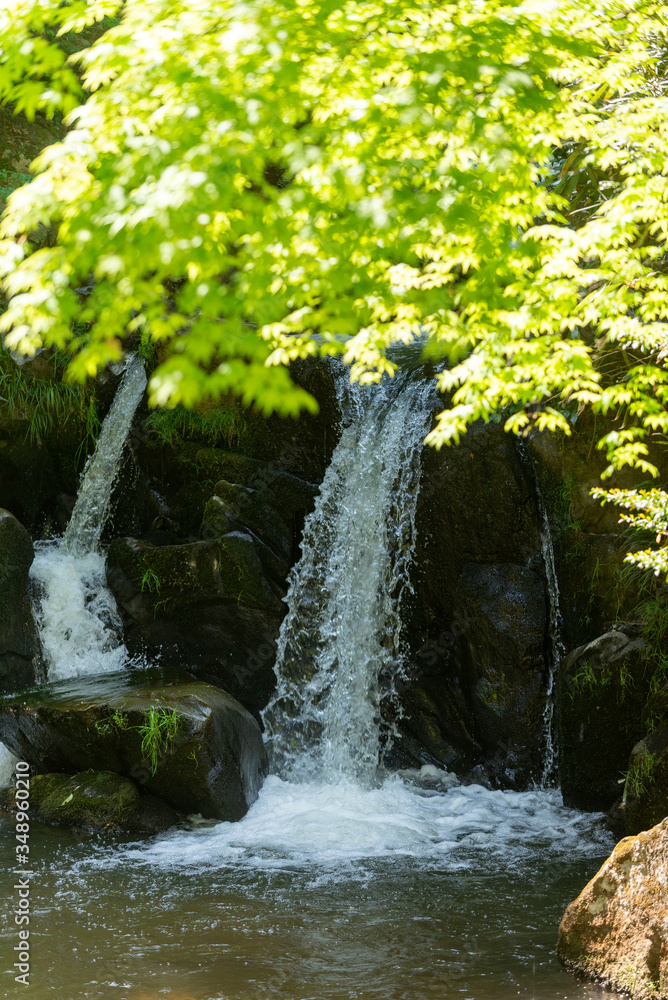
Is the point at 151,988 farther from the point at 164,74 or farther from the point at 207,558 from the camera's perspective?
the point at 207,558

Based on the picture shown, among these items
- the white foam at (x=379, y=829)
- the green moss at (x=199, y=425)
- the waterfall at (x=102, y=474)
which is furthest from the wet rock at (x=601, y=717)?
the waterfall at (x=102, y=474)

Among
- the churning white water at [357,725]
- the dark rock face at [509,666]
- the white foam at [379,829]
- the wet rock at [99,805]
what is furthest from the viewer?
the dark rock face at [509,666]

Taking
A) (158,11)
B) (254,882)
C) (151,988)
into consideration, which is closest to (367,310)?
(158,11)

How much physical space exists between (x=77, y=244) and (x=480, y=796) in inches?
238

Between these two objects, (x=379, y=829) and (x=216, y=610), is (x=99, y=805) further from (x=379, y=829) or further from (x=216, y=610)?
(x=216, y=610)

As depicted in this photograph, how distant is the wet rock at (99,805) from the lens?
6.32 meters

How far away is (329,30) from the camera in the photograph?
3.31m

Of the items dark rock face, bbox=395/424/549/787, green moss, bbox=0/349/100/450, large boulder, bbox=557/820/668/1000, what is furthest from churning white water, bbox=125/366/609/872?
green moss, bbox=0/349/100/450

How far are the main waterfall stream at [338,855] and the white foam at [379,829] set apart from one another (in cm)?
2

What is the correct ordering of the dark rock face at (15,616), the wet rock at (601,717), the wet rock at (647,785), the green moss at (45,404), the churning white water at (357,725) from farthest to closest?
the green moss at (45,404) → the dark rock face at (15,616) → the wet rock at (601,717) → the churning white water at (357,725) → the wet rock at (647,785)

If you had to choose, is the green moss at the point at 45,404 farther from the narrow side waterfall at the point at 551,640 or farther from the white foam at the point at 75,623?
the narrow side waterfall at the point at 551,640

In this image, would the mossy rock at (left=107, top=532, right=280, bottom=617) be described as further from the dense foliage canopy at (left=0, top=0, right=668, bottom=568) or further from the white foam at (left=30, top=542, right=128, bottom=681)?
the dense foliage canopy at (left=0, top=0, right=668, bottom=568)

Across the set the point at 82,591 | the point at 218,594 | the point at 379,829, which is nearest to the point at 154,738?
the point at 379,829

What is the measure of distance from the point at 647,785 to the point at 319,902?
245cm
